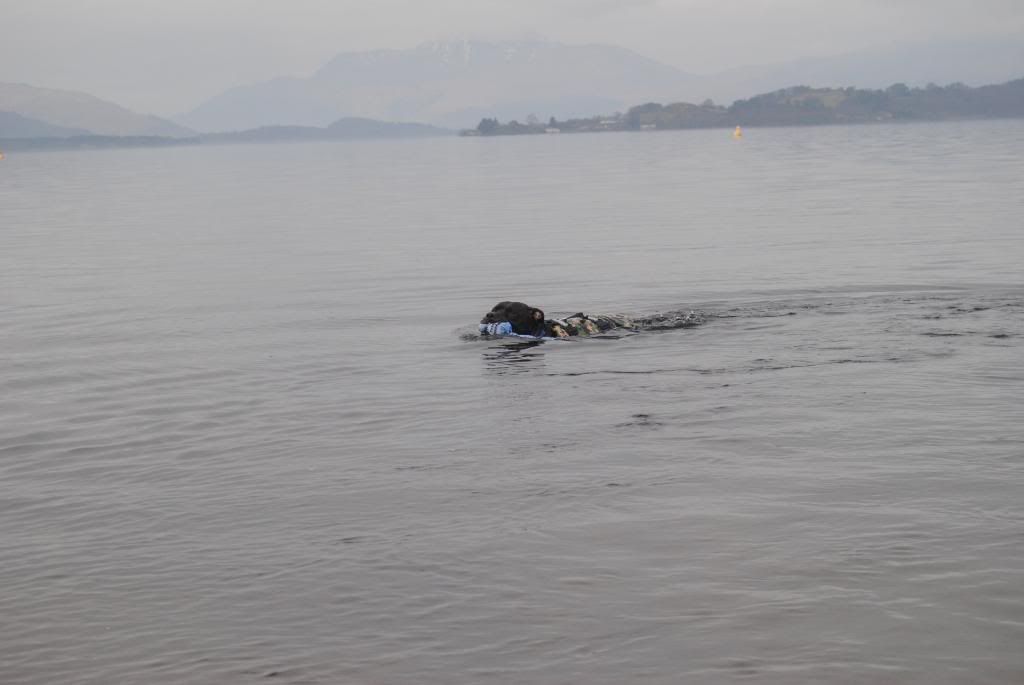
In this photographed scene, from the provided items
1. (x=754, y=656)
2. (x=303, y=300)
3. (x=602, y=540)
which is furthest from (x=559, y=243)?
(x=754, y=656)

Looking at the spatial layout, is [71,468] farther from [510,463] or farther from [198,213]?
[198,213]

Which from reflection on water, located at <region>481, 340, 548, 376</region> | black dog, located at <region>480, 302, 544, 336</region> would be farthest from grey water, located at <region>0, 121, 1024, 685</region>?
black dog, located at <region>480, 302, 544, 336</region>

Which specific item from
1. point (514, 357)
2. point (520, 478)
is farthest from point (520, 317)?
point (520, 478)

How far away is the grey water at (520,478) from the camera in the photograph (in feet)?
26.5

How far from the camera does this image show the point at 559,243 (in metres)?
35.0

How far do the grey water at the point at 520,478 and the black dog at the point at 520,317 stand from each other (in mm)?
652

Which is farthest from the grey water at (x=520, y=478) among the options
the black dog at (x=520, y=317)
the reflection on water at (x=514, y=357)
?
the black dog at (x=520, y=317)

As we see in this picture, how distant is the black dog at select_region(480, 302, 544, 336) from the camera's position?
19.2m

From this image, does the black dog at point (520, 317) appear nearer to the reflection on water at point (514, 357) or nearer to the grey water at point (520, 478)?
the reflection on water at point (514, 357)

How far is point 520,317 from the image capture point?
19.2 meters

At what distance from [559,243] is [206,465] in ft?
75.7

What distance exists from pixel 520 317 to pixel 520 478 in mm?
7484

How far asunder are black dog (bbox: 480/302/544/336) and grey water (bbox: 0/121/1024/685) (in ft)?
2.14

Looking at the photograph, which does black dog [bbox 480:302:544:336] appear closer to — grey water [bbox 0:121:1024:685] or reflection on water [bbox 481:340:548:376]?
reflection on water [bbox 481:340:548:376]
